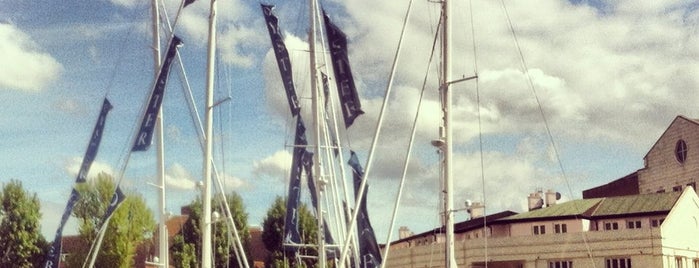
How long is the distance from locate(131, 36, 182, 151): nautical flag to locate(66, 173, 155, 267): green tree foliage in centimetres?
4333

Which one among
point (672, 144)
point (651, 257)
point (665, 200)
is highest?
point (672, 144)

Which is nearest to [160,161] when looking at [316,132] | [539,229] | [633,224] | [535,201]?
[316,132]

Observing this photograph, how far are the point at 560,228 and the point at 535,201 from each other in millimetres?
11473

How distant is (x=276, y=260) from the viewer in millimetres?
83062

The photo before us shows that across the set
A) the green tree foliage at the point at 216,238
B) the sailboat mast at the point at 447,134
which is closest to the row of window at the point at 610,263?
the green tree foliage at the point at 216,238

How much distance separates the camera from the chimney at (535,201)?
92875mm

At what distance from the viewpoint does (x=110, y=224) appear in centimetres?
7531

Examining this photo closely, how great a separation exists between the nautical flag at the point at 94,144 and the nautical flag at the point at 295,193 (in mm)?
7446

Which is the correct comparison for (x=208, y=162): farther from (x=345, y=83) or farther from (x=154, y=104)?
(x=345, y=83)

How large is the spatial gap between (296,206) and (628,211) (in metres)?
50.2

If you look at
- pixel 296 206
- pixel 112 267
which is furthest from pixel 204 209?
pixel 112 267

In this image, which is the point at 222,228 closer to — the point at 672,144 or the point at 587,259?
the point at 587,259

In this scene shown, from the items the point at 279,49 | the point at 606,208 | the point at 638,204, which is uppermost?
the point at 279,49

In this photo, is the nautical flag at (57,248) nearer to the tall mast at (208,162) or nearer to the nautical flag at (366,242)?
the tall mast at (208,162)
